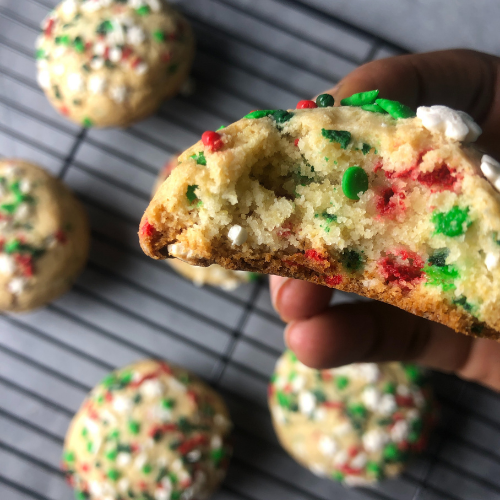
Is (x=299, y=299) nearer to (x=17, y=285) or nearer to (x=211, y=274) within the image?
(x=211, y=274)

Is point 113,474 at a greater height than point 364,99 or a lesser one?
lesser

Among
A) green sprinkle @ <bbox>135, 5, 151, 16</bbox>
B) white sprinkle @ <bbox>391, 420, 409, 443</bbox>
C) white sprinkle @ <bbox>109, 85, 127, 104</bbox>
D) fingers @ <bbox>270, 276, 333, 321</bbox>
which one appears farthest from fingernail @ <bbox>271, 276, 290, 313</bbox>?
green sprinkle @ <bbox>135, 5, 151, 16</bbox>

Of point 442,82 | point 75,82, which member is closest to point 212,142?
point 442,82

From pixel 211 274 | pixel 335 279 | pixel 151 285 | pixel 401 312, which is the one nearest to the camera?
pixel 335 279

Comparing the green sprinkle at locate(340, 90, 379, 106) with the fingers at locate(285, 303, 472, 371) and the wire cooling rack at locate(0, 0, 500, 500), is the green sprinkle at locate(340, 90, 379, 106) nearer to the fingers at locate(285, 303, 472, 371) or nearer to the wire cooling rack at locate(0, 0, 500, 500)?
the fingers at locate(285, 303, 472, 371)

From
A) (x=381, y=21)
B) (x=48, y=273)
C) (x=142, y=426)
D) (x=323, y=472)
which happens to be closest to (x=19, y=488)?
(x=142, y=426)
